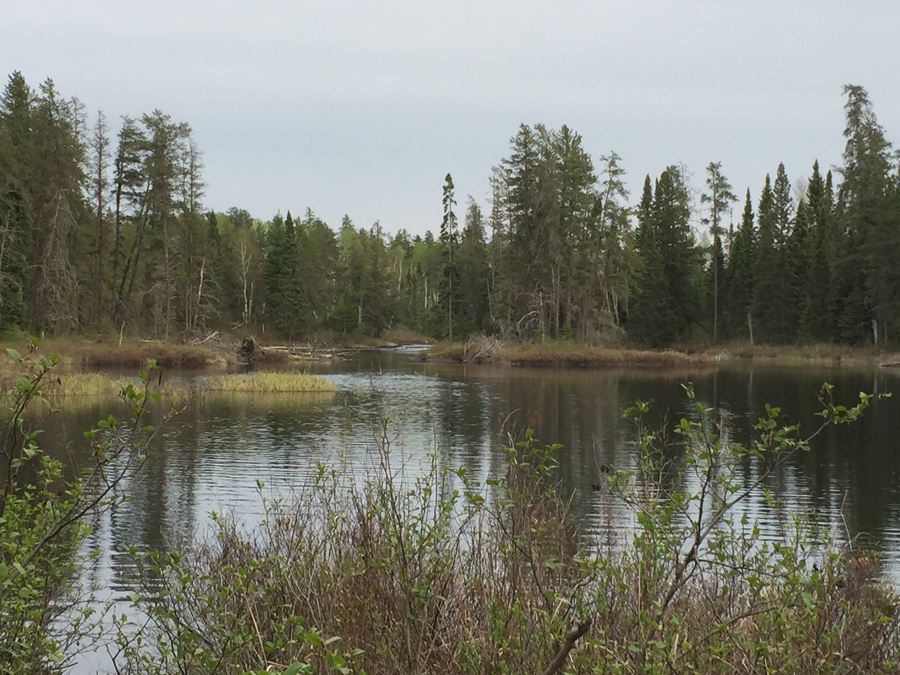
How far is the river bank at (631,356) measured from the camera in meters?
51.9

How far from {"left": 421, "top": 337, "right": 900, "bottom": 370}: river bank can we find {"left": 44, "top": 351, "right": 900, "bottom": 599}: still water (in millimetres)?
11788

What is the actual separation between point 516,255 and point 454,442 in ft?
145

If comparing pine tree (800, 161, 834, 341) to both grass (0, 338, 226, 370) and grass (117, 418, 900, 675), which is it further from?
grass (117, 418, 900, 675)

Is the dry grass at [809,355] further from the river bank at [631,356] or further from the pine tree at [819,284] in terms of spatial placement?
the pine tree at [819,284]

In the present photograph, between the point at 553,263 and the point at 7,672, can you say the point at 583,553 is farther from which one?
the point at 553,263

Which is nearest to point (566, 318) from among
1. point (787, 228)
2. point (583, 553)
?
point (787, 228)

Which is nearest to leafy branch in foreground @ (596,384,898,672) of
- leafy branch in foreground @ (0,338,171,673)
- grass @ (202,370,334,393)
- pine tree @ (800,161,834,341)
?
leafy branch in foreground @ (0,338,171,673)

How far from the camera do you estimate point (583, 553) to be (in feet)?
16.2

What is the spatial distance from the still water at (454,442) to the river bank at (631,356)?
1179cm

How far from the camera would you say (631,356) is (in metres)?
53.1

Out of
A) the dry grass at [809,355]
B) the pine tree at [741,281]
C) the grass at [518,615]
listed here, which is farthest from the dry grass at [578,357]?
the grass at [518,615]

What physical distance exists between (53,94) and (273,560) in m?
46.5

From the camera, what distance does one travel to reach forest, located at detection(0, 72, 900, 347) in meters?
43.4

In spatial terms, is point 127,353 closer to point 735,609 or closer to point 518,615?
point 735,609
